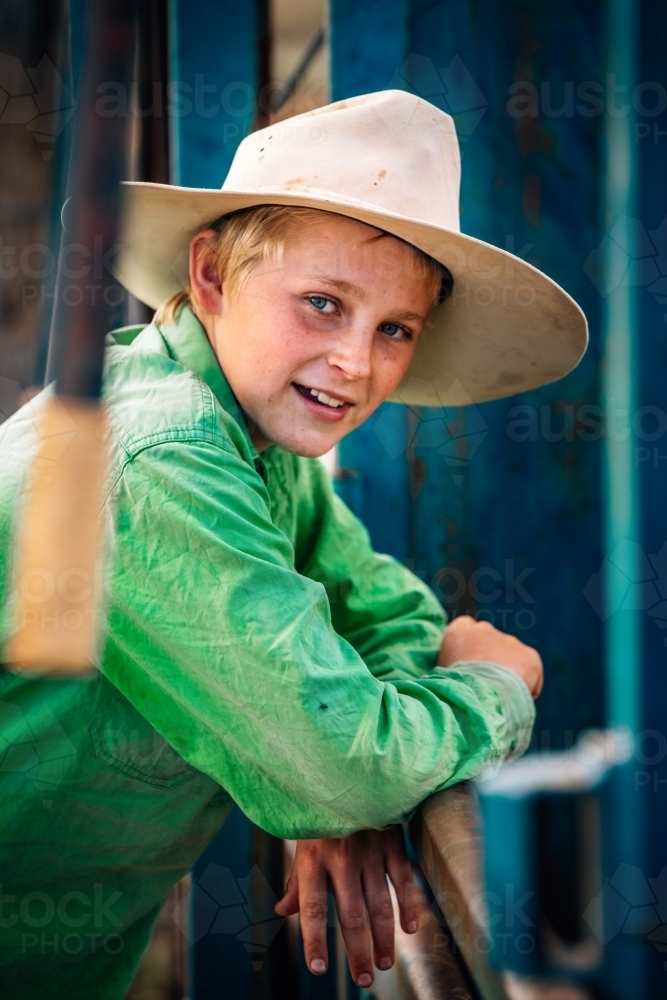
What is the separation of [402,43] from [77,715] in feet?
5.11

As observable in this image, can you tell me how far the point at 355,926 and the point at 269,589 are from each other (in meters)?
0.41

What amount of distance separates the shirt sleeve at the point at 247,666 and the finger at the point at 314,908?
12 centimetres

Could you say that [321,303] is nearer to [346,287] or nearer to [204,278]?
[346,287]

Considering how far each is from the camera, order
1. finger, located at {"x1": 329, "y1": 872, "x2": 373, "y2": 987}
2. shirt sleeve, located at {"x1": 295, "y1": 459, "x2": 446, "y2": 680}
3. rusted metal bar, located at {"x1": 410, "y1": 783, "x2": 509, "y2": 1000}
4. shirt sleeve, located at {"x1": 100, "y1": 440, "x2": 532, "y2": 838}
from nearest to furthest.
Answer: rusted metal bar, located at {"x1": 410, "y1": 783, "x2": 509, "y2": 1000}
shirt sleeve, located at {"x1": 100, "y1": 440, "x2": 532, "y2": 838}
finger, located at {"x1": 329, "y1": 872, "x2": 373, "y2": 987}
shirt sleeve, located at {"x1": 295, "y1": 459, "x2": 446, "y2": 680}

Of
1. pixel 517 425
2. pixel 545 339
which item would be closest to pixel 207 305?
pixel 545 339

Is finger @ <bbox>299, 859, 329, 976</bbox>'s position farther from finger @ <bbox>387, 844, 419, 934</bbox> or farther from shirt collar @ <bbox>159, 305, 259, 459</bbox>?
shirt collar @ <bbox>159, 305, 259, 459</bbox>

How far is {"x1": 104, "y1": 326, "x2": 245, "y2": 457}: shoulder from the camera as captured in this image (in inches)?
44.0

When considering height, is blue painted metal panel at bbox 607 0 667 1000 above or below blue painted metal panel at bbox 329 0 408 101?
below

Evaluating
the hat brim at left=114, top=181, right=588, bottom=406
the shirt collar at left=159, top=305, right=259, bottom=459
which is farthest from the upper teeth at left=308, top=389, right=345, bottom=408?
the hat brim at left=114, top=181, right=588, bottom=406

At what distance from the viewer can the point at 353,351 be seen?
1307 millimetres

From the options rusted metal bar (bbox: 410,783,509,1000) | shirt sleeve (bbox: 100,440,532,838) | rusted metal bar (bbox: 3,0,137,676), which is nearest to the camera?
rusted metal bar (bbox: 3,0,137,676)

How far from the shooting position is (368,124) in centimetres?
138

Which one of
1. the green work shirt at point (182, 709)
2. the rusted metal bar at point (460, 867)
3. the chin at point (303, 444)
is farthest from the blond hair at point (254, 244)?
the rusted metal bar at point (460, 867)

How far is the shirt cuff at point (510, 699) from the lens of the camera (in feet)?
4.28
